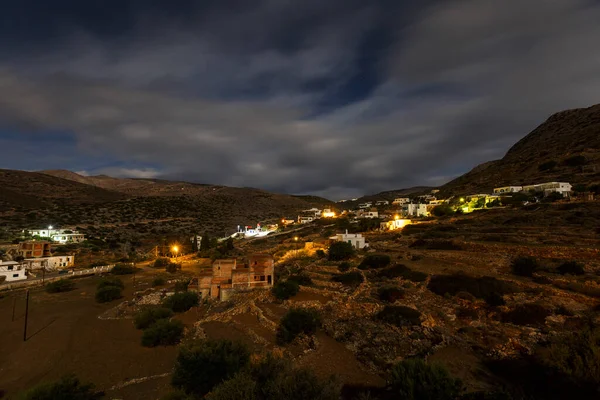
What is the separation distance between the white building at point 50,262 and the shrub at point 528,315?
183 ft

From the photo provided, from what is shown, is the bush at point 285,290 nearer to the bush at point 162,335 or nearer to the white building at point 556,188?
the bush at point 162,335

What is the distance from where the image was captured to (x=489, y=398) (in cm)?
1023

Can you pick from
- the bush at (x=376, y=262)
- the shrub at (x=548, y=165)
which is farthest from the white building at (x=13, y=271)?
the shrub at (x=548, y=165)

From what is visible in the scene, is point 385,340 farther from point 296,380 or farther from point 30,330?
point 30,330

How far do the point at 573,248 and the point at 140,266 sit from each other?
181 ft

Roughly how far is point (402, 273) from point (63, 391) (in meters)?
25.0

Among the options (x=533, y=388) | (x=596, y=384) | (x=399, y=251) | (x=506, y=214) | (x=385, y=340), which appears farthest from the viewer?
(x=506, y=214)

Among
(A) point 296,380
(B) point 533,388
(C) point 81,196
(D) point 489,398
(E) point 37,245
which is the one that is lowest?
(B) point 533,388

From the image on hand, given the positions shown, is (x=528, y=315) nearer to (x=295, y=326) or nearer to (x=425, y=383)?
(x=425, y=383)

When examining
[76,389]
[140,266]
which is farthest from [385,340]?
[140,266]

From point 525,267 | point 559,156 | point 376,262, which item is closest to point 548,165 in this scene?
point 559,156

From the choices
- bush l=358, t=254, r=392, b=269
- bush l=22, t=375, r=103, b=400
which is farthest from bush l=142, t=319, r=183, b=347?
bush l=358, t=254, r=392, b=269

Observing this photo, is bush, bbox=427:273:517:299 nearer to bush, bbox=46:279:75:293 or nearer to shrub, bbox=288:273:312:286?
shrub, bbox=288:273:312:286

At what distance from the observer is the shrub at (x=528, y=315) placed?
17655 mm
